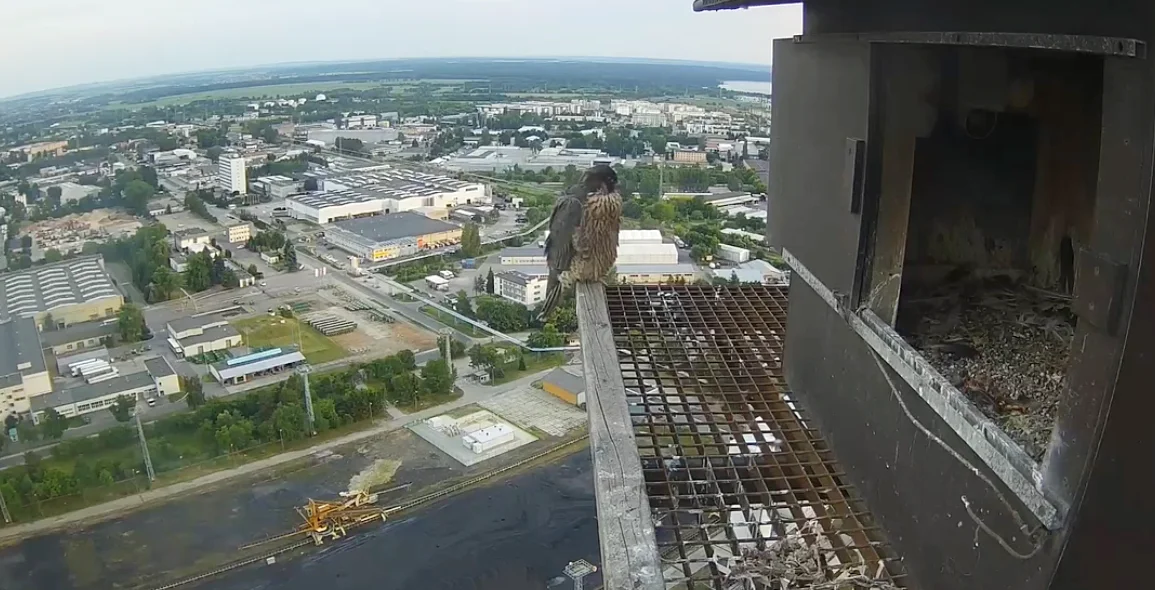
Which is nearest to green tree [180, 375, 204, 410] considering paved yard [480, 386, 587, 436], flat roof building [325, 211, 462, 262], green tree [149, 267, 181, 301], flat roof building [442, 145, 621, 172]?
green tree [149, 267, 181, 301]

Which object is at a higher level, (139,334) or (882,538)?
(882,538)

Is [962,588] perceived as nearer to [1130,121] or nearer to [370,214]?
[1130,121]

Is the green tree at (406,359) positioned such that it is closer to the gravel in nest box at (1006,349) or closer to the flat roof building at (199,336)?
the flat roof building at (199,336)

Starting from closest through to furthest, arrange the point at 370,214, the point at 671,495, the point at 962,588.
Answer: the point at 962,588 < the point at 671,495 < the point at 370,214

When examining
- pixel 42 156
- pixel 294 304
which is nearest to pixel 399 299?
pixel 294 304

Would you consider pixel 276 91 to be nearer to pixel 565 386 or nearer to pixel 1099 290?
pixel 565 386

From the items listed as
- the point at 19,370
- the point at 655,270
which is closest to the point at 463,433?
the point at 655,270

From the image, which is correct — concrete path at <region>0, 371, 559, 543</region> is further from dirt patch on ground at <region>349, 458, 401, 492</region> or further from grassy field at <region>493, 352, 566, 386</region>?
dirt patch on ground at <region>349, 458, 401, 492</region>
